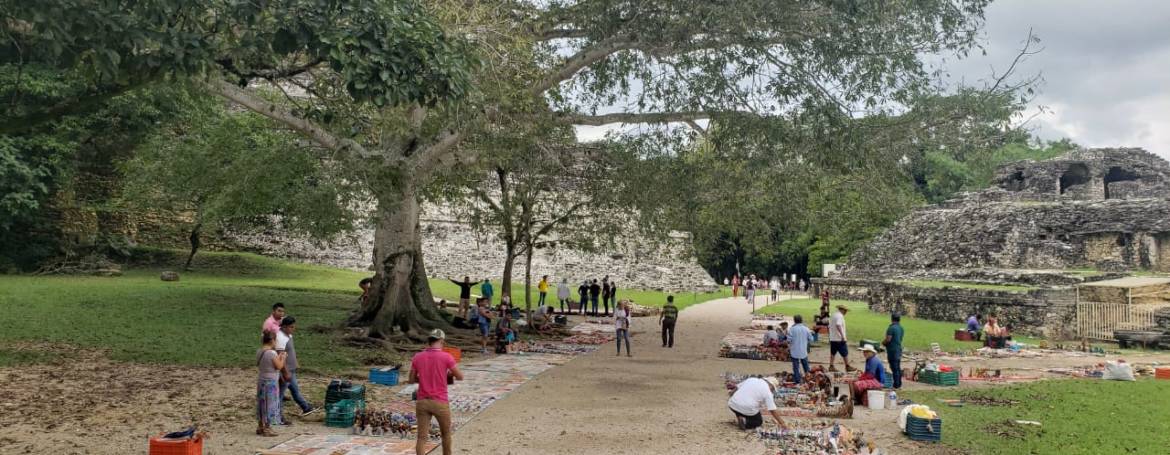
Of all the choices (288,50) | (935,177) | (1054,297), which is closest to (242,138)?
(288,50)

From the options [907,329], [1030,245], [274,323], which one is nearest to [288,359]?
[274,323]

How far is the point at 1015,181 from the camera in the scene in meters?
35.5

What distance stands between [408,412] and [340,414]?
96 cm

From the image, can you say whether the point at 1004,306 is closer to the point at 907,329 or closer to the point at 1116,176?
the point at 907,329

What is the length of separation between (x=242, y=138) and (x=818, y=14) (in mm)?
12791

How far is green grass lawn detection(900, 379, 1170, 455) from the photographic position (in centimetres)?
747

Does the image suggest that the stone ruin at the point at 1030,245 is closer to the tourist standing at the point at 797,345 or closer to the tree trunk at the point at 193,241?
the tourist standing at the point at 797,345

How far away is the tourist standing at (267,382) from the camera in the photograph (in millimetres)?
7402

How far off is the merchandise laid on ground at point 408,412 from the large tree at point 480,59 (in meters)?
2.85

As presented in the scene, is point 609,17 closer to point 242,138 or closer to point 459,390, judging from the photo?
point 459,390

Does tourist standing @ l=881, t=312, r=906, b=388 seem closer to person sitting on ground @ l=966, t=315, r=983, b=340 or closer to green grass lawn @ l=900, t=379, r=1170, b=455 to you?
green grass lawn @ l=900, t=379, r=1170, b=455

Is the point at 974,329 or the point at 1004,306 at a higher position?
the point at 1004,306

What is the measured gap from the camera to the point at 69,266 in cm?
2397

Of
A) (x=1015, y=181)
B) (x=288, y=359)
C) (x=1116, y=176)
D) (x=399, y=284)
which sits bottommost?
(x=288, y=359)
